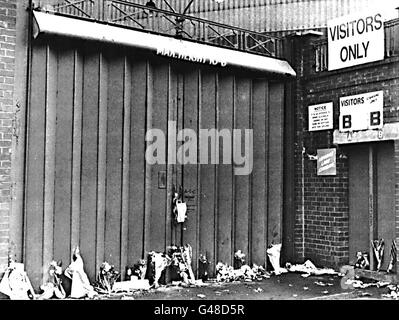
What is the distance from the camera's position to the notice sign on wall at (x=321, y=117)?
1047cm

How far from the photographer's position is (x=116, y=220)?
348 inches

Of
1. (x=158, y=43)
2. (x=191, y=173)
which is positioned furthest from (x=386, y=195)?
(x=158, y=43)

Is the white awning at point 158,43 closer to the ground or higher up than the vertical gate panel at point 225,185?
higher up

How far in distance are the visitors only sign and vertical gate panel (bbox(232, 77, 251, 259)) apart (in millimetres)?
1670

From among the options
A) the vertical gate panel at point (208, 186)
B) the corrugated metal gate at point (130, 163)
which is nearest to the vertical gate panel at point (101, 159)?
the corrugated metal gate at point (130, 163)

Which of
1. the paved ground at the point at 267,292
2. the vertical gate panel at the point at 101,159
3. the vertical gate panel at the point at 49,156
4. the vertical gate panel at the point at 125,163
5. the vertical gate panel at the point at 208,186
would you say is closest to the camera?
the vertical gate panel at the point at 49,156

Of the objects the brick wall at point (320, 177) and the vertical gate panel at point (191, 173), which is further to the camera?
the brick wall at point (320, 177)

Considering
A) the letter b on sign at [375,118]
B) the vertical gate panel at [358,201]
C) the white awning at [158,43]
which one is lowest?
the vertical gate panel at [358,201]

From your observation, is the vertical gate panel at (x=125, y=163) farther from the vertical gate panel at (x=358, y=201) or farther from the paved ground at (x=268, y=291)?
the vertical gate panel at (x=358, y=201)

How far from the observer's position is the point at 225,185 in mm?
10188

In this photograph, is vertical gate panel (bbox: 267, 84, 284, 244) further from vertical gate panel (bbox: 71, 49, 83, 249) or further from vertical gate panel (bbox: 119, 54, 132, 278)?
vertical gate panel (bbox: 71, 49, 83, 249)

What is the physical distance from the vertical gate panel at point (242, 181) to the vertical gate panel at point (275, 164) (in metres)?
0.57

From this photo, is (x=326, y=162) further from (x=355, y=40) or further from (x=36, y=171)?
(x=36, y=171)

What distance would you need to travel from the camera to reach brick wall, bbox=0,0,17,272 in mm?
7680
